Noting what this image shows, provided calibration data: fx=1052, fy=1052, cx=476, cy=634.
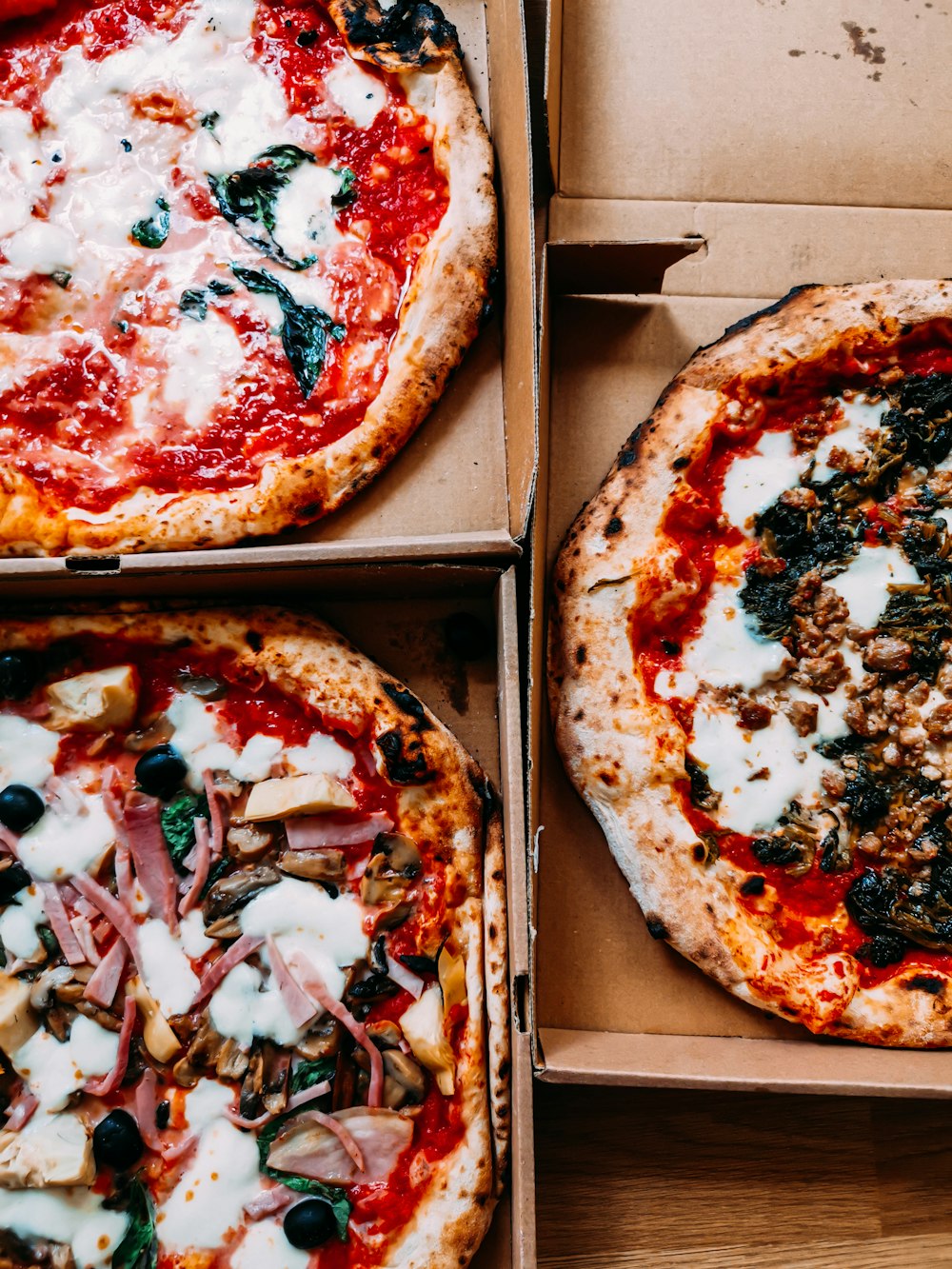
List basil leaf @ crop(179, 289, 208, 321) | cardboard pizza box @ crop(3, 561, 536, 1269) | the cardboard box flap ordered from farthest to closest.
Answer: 1. the cardboard box flap
2. basil leaf @ crop(179, 289, 208, 321)
3. cardboard pizza box @ crop(3, 561, 536, 1269)

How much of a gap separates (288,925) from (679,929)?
78 centimetres

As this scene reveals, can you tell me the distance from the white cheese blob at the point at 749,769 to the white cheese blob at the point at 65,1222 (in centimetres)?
144

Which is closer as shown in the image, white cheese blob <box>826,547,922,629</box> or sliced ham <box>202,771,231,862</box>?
sliced ham <box>202,771,231,862</box>

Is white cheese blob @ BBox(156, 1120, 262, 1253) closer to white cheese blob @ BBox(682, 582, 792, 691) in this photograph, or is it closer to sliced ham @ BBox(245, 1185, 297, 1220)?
sliced ham @ BBox(245, 1185, 297, 1220)

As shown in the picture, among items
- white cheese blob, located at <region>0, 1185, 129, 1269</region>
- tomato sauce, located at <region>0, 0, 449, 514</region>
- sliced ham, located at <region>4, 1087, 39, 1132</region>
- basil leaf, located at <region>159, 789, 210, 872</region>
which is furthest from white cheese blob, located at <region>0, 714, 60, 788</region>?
white cheese blob, located at <region>0, 1185, 129, 1269</region>

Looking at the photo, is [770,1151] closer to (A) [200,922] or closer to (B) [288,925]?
(B) [288,925]

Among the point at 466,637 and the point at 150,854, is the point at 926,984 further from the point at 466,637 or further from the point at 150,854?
the point at 150,854

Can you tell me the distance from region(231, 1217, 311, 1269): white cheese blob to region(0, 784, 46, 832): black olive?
3.01 ft

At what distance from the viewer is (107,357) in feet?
7.66

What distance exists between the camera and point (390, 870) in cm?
212

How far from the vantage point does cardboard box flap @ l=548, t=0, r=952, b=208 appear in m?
2.58

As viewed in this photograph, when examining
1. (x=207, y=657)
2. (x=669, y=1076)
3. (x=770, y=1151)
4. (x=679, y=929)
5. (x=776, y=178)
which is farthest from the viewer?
(x=776, y=178)

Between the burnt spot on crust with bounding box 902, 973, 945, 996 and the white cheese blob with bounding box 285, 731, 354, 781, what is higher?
the white cheese blob with bounding box 285, 731, 354, 781

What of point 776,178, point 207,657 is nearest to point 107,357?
point 207,657
